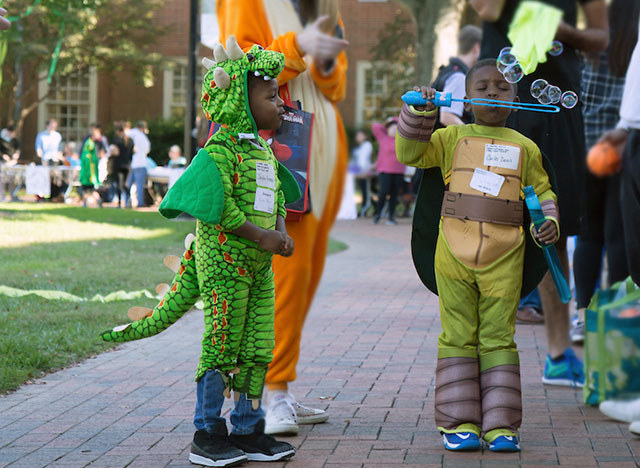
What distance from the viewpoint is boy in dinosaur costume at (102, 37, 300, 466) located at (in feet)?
12.2

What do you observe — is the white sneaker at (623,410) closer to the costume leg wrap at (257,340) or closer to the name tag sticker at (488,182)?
the name tag sticker at (488,182)

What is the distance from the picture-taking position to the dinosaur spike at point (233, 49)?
376 cm

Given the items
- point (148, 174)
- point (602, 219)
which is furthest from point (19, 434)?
point (148, 174)

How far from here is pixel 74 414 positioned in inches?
187

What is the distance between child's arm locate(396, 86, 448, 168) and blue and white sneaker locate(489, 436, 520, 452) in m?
1.18

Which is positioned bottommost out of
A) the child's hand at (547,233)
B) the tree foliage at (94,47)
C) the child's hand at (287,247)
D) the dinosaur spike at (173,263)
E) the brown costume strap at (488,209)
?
the dinosaur spike at (173,263)

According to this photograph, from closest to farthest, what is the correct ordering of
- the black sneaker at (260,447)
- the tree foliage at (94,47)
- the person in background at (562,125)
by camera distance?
1. the black sneaker at (260,447)
2. the person in background at (562,125)
3. the tree foliage at (94,47)

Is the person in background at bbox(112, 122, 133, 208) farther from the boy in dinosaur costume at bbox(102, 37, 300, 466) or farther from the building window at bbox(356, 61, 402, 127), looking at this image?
the boy in dinosaur costume at bbox(102, 37, 300, 466)

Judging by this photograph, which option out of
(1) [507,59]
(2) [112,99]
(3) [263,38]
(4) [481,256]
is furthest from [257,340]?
(2) [112,99]

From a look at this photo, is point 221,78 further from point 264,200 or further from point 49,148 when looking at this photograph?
point 49,148

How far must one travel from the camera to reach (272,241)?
3.74 m

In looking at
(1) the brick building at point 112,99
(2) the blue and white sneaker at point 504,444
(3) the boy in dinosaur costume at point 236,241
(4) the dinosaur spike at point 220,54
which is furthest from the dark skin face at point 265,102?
(1) the brick building at point 112,99

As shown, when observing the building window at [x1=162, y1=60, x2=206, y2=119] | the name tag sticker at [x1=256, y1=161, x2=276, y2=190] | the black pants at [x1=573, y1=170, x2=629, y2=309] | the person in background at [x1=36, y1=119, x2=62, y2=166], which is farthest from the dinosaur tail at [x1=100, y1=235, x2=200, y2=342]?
the building window at [x1=162, y1=60, x2=206, y2=119]

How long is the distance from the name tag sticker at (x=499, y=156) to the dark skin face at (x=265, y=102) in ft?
3.07
